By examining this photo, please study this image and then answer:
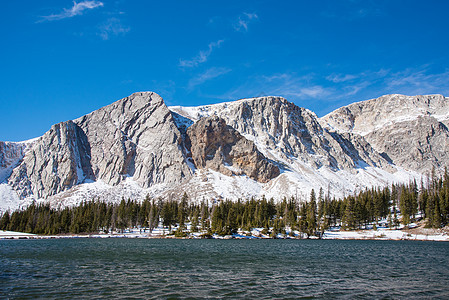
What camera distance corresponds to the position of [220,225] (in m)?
111

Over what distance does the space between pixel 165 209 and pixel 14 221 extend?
55900 millimetres

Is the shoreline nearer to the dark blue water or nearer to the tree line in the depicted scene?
the tree line

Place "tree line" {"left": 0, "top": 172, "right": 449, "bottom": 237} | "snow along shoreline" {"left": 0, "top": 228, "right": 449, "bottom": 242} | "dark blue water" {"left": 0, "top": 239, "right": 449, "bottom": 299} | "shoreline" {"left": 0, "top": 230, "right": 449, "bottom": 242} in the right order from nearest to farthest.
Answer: "dark blue water" {"left": 0, "top": 239, "right": 449, "bottom": 299}
"shoreline" {"left": 0, "top": 230, "right": 449, "bottom": 242}
"snow along shoreline" {"left": 0, "top": 228, "right": 449, "bottom": 242}
"tree line" {"left": 0, "top": 172, "right": 449, "bottom": 237}

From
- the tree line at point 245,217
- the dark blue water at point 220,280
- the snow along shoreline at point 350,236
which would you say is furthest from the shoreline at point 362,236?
the dark blue water at point 220,280

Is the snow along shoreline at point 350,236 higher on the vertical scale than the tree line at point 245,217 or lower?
lower

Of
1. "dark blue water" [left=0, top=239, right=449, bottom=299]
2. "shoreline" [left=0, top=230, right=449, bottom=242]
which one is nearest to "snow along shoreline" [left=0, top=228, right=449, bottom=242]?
"shoreline" [left=0, top=230, right=449, bottom=242]

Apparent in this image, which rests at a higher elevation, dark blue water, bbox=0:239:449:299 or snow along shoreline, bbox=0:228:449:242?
dark blue water, bbox=0:239:449:299

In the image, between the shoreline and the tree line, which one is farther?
the tree line

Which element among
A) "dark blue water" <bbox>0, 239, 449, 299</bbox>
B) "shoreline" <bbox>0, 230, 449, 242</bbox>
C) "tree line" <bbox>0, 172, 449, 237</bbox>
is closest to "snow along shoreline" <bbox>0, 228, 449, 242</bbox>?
"shoreline" <bbox>0, 230, 449, 242</bbox>

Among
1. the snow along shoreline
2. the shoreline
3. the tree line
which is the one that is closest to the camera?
the shoreline

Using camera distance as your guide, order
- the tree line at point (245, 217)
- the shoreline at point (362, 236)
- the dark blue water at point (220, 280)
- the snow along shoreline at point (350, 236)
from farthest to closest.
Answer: the tree line at point (245, 217) → the snow along shoreline at point (350, 236) → the shoreline at point (362, 236) → the dark blue water at point (220, 280)

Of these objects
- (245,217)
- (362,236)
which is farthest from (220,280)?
(245,217)

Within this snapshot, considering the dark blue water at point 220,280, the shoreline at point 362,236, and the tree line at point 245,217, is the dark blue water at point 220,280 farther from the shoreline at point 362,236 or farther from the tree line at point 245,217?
the tree line at point 245,217

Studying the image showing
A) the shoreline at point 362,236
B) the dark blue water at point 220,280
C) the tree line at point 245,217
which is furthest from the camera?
the tree line at point 245,217
